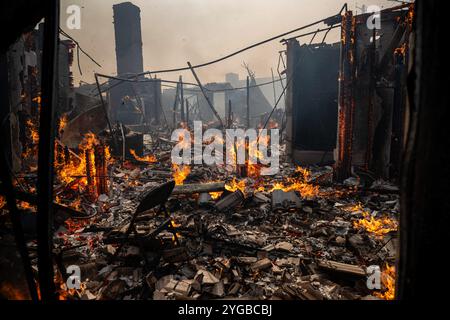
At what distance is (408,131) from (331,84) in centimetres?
1129

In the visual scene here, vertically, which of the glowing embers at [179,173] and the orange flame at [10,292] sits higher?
the orange flame at [10,292]

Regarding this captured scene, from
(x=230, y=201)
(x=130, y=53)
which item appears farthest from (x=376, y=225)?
(x=130, y=53)

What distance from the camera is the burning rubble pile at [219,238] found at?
3668 mm

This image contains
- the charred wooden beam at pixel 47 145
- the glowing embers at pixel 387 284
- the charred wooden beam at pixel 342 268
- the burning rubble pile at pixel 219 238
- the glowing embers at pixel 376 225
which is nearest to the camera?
the charred wooden beam at pixel 47 145

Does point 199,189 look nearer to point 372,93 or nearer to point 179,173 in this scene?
point 179,173

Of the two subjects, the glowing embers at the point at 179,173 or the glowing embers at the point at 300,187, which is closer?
the glowing embers at the point at 300,187

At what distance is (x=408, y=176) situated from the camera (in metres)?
1.13

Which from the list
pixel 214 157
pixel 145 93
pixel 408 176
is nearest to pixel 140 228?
pixel 408 176

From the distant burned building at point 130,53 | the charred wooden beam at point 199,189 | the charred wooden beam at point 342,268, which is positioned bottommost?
the charred wooden beam at point 342,268

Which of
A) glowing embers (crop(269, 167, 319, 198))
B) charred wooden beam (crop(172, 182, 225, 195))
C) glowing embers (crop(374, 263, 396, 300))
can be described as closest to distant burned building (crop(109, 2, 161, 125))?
glowing embers (crop(269, 167, 319, 198))

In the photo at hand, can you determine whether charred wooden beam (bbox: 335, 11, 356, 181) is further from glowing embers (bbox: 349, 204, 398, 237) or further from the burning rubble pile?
glowing embers (bbox: 349, 204, 398, 237)

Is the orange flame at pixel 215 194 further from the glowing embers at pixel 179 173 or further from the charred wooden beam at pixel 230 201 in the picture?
the glowing embers at pixel 179 173

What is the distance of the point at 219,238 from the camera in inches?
199

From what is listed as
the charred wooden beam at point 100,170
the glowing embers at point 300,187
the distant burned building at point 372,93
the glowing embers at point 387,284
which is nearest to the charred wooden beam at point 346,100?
the distant burned building at point 372,93
